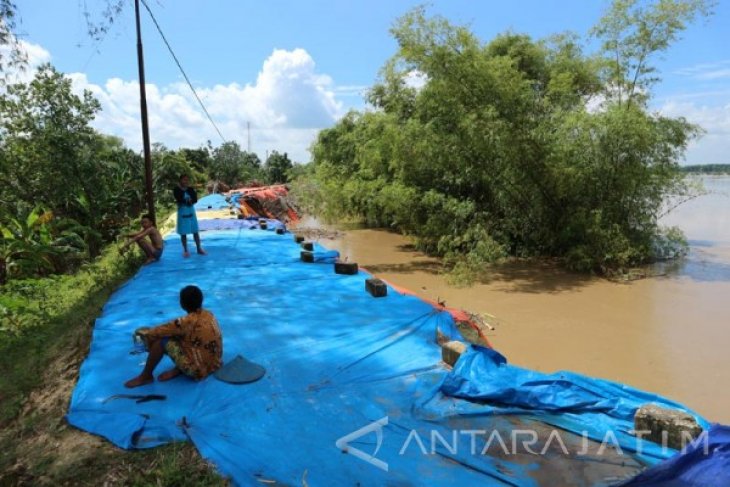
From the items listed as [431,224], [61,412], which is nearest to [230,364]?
[61,412]

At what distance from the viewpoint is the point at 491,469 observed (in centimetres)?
261

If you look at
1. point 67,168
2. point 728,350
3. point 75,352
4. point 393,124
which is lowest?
point 728,350

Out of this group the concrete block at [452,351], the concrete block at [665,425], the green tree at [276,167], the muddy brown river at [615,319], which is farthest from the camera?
the green tree at [276,167]

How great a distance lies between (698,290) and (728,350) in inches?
149

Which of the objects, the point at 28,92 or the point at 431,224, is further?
the point at 431,224

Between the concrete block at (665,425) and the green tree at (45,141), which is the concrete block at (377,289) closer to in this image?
the concrete block at (665,425)

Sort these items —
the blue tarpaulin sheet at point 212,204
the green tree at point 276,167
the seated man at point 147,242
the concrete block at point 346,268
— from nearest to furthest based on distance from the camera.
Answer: the concrete block at point 346,268
the seated man at point 147,242
the blue tarpaulin sheet at point 212,204
the green tree at point 276,167

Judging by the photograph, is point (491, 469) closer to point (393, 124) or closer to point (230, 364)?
point (230, 364)

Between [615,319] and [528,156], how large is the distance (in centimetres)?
432

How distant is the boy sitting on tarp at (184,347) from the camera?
11.7ft

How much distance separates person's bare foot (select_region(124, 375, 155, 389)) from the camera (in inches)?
137

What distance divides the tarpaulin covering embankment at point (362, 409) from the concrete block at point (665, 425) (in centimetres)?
7

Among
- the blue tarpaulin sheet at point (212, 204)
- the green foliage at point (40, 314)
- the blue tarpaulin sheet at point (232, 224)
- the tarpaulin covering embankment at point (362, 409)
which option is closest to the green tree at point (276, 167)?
the blue tarpaulin sheet at point (212, 204)

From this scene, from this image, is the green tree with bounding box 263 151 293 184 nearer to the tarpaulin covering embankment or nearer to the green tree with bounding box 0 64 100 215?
the green tree with bounding box 0 64 100 215
